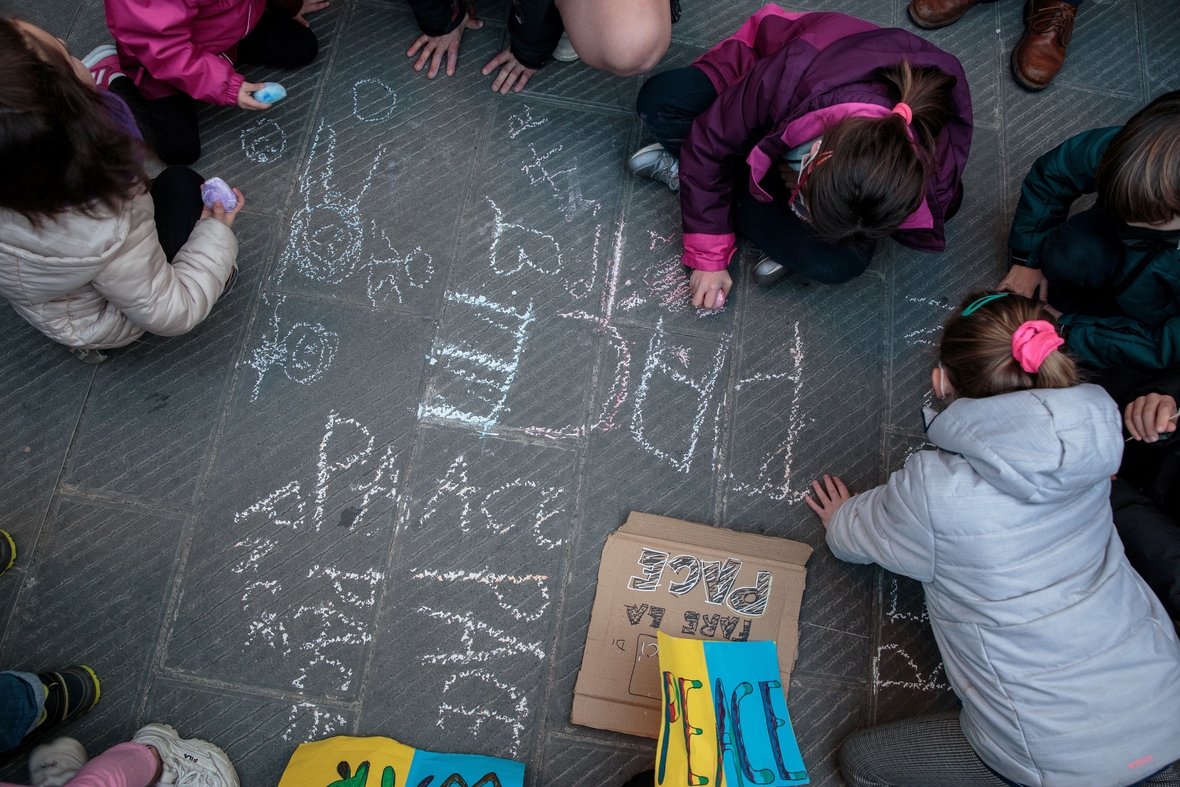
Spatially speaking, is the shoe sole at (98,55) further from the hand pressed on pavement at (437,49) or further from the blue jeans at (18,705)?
the blue jeans at (18,705)

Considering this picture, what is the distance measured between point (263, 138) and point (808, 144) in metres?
1.28

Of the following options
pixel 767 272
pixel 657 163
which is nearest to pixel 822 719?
pixel 767 272

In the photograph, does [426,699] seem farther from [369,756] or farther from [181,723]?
[181,723]

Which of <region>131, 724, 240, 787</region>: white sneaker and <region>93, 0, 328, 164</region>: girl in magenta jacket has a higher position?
<region>93, 0, 328, 164</region>: girl in magenta jacket

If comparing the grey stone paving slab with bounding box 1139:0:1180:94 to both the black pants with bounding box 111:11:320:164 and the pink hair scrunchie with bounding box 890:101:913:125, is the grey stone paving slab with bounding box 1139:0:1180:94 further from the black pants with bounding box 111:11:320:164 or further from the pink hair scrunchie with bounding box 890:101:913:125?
the black pants with bounding box 111:11:320:164

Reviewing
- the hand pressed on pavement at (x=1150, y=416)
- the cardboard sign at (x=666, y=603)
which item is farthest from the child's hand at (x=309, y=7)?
the hand pressed on pavement at (x=1150, y=416)

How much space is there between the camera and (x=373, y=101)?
6.05ft

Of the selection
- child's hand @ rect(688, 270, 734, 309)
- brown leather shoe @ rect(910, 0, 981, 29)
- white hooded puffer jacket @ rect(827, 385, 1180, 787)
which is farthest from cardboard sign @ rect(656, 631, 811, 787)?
brown leather shoe @ rect(910, 0, 981, 29)

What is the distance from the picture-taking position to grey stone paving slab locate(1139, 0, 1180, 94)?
1.99m

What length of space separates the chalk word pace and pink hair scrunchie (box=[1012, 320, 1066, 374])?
2.25 feet

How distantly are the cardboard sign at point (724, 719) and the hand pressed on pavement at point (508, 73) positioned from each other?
4.45 ft

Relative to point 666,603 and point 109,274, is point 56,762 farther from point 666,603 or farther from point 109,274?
point 666,603

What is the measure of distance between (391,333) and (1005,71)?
68.7 inches

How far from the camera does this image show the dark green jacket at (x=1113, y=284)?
1518mm
